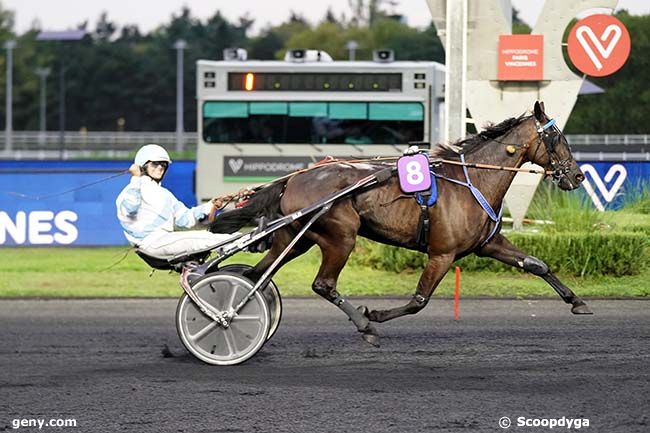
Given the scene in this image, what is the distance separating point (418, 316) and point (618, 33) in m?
5.73

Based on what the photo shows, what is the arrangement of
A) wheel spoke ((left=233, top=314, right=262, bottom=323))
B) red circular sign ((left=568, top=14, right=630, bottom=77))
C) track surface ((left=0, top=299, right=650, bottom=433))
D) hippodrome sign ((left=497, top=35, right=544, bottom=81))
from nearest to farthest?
track surface ((left=0, top=299, right=650, bottom=433)) → wheel spoke ((left=233, top=314, right=262, bottom=323)) → red circular sign ((left=568, top=14, right=630, bottom=77)) → hippodrome sign ((left=497, top=35, right=544, bottom=81))

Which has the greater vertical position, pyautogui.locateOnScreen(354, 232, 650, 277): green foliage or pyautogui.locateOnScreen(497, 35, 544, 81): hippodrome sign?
pyautogui.locateOnScreen(497, 35, 544, 81): hippodrome sign

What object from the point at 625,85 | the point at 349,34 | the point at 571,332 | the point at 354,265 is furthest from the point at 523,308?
the point at 349,34

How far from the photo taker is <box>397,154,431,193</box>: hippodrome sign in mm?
8836

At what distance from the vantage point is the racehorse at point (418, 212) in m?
8.91

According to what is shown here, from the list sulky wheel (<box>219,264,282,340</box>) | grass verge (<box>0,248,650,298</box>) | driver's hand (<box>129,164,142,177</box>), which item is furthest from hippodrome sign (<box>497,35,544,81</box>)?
driver's hand (<box>129,164,142,177</box>)

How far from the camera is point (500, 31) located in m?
15.7

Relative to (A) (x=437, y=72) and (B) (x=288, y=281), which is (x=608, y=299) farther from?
(A) (x=437, y=72)

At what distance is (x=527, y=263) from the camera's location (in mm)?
9141

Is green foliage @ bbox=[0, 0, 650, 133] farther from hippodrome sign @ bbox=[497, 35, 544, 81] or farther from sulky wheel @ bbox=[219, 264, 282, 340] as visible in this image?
sulky wheel @ bbox=[219, 264, 282, 340]

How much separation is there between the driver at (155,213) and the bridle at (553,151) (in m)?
2.54

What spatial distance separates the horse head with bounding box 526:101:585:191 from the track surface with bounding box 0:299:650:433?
129cm

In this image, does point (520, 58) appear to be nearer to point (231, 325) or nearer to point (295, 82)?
point (295, 82)

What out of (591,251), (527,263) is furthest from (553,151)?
(591,251)
